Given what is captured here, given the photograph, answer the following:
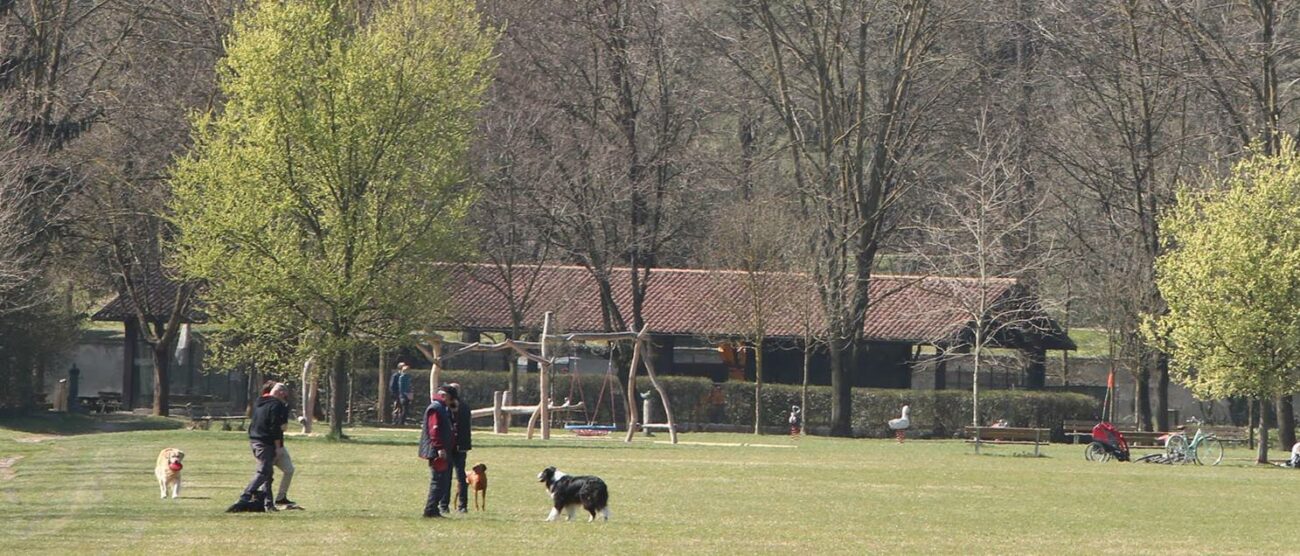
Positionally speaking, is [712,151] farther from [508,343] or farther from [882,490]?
[882,490]

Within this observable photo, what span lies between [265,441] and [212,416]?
3063 cm

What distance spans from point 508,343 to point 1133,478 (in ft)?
53.1

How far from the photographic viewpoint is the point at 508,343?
43906 mm

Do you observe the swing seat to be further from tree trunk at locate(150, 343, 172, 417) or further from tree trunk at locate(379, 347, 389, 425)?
tree trunk at locate(150, 343, 172, 417)

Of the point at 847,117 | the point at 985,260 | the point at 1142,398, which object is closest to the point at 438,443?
the point at 985,260

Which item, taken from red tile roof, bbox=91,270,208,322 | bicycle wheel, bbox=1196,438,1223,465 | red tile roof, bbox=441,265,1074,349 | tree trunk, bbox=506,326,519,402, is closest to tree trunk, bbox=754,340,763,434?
red tile roof, bbox=441,265,1074,349

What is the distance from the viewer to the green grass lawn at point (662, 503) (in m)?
18.5

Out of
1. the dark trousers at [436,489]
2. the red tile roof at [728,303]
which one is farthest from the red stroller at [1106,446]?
the dark trousers at [436,489]

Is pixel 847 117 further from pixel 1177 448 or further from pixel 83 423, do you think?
pixel 83 423

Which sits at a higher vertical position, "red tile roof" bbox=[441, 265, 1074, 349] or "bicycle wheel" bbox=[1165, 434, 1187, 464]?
"red tile roof" bbox=[441, 265, 1074, 349]

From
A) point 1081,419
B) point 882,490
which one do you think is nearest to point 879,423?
point 1081,419

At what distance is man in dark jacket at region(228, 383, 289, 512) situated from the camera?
20656mm

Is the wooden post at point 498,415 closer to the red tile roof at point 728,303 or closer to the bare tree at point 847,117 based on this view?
the red tile roof at point 728,303

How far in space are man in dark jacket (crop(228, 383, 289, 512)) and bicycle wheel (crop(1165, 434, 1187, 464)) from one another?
84.4ft
